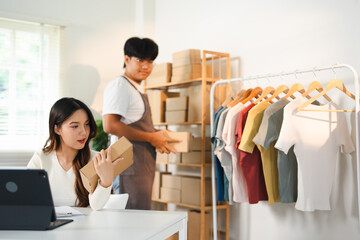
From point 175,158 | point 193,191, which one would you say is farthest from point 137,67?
point 193,191

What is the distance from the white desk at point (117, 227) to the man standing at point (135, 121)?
102 cm

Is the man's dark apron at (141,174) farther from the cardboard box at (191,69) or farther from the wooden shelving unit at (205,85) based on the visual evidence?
the cardboard box at (191,69)

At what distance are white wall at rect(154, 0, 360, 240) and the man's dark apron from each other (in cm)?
104

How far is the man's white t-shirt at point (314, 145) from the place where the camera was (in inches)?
100

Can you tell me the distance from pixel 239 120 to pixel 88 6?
2368mm

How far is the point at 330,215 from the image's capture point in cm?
288

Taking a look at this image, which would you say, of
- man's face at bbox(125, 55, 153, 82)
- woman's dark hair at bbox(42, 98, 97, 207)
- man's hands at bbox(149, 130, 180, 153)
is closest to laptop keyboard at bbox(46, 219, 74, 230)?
woman's dark hair at bbox(42, 98, 97, 207)

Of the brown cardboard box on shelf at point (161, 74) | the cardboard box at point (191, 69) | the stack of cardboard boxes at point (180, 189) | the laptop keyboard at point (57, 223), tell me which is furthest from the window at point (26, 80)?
the laptop keyboard at point (57, 223)

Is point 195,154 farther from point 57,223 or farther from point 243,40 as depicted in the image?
point 57,223

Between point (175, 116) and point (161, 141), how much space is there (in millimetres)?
725

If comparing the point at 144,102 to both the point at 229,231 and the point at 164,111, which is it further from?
the point at 229,231

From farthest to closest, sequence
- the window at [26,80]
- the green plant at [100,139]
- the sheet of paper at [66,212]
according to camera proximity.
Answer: the green plant at [100,139] < the window at [26,80] < the sheet of paper at [66,212]

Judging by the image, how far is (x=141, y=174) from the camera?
286 cm

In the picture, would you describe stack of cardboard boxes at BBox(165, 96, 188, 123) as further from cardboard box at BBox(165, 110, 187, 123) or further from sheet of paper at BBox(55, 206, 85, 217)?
sheet of paper at BBox(55, 206, 85, 217)
